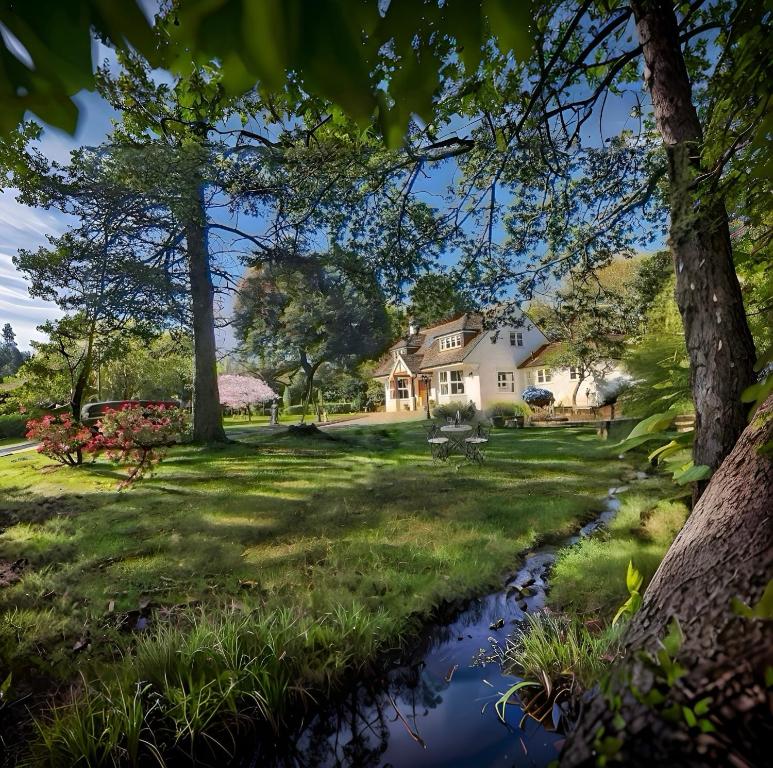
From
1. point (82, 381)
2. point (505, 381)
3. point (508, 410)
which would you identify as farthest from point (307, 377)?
point (505, 381)

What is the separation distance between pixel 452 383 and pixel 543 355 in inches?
36.1

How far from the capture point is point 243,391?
142 inches

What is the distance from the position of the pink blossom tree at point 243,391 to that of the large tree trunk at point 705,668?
3350 millimetres

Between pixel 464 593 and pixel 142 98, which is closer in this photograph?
pixel 464 593

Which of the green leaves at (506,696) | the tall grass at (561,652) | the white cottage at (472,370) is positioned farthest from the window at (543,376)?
the green leaves at (506,696)

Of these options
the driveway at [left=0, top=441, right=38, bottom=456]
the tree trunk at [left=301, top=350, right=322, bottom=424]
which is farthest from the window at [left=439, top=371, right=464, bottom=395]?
the driveway at [left=0, top=441, right=38, bottom=456]

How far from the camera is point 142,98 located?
1.97 meters

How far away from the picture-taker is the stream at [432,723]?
1.04 m

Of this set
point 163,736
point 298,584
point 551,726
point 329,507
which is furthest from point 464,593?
point 163,736

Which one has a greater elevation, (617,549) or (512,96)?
(512,96)

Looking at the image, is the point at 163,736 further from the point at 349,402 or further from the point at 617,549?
the point at 349,402

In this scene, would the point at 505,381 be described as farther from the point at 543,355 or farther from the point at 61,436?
the point at 61,436

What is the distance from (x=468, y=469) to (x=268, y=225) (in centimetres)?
214

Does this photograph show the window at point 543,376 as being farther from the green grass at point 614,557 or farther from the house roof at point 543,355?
the green grass at point 614,557
